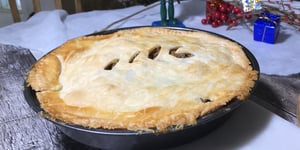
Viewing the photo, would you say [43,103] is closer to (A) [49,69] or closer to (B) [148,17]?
(A) [49,69]

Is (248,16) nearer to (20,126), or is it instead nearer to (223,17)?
(223,17)

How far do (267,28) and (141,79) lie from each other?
0.54 metres

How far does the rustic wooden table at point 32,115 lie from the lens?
659 millimetres

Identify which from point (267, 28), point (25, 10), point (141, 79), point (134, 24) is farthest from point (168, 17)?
point (25, 10)

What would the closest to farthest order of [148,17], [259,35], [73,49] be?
1. [73,49]
2. [259,35]
3. [148,17]

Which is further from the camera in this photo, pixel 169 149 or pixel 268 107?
pixel 268 107

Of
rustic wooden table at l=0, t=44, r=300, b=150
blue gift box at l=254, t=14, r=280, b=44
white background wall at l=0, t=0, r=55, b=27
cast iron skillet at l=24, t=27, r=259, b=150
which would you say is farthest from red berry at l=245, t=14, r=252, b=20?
white background wall at l=0, t=0, r=55, b=27

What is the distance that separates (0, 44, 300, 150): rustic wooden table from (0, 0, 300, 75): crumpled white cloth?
0.12 meters

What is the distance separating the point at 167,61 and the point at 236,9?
1.80ft

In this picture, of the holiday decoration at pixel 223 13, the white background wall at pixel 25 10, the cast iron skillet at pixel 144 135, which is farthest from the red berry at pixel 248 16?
the white background wall at pixel 25 10

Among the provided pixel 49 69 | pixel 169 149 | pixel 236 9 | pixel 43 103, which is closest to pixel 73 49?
pixel 49 69

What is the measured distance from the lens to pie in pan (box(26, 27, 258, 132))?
1.88 ft

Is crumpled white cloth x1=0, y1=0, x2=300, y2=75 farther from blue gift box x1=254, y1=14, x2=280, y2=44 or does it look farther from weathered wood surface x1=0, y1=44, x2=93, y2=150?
weathered wood surface x1=0, y1=44, x2=93, y2=150

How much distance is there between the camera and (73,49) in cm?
82
